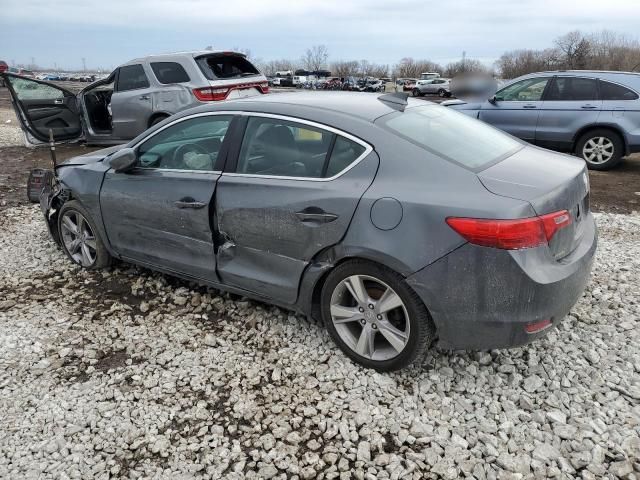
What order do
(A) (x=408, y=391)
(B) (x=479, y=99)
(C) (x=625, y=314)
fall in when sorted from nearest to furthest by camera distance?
(A) (x=408, y=391) → (C) (x=625, y=314) → (B) (x=479, y=99)

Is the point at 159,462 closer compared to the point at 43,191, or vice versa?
the point at 159,462

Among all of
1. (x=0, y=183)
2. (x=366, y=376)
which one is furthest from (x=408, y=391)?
(x=0, y=183)

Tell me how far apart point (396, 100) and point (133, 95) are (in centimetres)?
704

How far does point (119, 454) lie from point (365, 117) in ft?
7.35

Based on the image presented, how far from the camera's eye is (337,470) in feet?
7.55

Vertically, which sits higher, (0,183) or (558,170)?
(558,170)

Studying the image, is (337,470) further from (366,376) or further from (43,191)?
(43,191)

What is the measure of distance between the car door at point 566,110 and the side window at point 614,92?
0.09m

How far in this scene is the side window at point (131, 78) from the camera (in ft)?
29.4

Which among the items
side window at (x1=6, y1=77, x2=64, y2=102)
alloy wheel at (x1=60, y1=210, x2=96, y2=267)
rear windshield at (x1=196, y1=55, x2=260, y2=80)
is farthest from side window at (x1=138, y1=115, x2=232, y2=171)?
side window at (x1=6, y1=77, x2=64, y2=102)

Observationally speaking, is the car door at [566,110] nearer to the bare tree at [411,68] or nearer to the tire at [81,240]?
the tire at [81,240]

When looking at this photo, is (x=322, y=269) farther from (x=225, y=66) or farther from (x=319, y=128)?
(x=225, y=66)

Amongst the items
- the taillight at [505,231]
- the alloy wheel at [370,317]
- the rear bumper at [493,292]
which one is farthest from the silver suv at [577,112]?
the alloy wheel at [370,317]

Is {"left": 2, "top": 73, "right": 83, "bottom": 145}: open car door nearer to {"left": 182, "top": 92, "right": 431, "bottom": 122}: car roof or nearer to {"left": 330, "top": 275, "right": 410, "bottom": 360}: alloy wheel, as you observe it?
{"left": 182, "top": 92, "right": 431, "bottom": 122}: car roof
